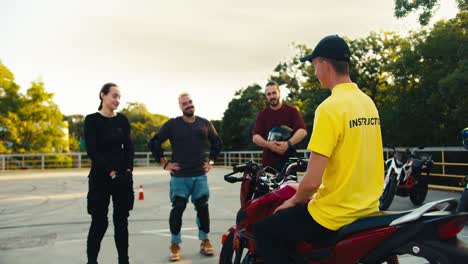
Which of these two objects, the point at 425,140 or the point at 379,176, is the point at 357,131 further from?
the point at 425,140

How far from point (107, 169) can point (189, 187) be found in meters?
1.28

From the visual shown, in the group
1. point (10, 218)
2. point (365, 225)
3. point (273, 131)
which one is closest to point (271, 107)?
point (273, 131)

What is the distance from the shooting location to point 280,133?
16.2ft

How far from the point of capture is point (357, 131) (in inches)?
101

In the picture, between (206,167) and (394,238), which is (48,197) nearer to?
(206,167)

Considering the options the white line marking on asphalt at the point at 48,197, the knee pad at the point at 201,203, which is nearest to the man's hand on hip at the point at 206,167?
the knee pad at the point at 201,203

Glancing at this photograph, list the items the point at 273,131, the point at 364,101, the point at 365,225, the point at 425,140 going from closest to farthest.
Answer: the point at 365,225 < the point at 364,101 < the point at 273,131 < the point at 425,140

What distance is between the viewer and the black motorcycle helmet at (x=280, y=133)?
483cm

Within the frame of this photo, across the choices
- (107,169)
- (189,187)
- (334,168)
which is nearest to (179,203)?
(189,187)

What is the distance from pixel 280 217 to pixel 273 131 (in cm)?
226

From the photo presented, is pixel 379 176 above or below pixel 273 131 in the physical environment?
below

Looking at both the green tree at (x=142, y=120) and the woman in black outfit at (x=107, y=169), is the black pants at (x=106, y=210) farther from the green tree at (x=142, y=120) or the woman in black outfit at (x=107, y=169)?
the green tree at (x=142, y=120)

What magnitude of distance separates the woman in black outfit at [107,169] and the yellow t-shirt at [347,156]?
2816 millimetres

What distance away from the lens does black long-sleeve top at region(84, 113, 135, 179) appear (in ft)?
16.0
